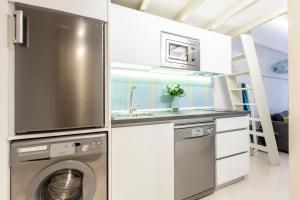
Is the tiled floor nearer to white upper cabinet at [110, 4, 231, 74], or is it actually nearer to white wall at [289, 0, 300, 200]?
white upper cabinet at [110, 4, 231, 74]

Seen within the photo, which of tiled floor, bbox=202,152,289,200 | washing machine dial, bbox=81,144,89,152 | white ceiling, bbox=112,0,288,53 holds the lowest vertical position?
tiled floor, bbox=202,152,289,200

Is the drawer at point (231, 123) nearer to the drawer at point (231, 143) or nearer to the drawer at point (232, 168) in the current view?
the drawer at point (231, 143)

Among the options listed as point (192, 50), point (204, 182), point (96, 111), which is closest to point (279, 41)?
point (192, 50)

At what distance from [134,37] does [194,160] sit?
4.70 feet

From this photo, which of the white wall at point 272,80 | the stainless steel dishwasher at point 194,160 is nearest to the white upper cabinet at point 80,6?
the stainless steel dishwasher at point 194,160

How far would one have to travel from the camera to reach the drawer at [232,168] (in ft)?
7.08

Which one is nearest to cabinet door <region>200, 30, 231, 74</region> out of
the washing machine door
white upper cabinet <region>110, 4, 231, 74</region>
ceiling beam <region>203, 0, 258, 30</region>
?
white upper cabinet <region>110, 4, 231, 74</region>

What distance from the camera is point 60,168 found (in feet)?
3.96

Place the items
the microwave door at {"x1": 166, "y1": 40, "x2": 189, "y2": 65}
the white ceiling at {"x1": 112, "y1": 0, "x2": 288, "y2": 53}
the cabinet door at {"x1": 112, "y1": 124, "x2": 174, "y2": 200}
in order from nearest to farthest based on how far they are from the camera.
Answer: the cabinet door at {"x1": 112, "y1": 124, "x2": 174, "y2": 200}
the microwave door at {"x1": 166, "y1": 40, "x2": 189, "y2": 65}
the white ceiling at {"x1": 112, "y1": 0, "x2": 288, "y2": 53}

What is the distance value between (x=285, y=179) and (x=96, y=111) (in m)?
2.73

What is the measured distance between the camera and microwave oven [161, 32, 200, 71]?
2.08m

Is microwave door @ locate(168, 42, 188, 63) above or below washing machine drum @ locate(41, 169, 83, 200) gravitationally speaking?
above

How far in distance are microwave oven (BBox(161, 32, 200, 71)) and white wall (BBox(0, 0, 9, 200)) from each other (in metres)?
1.41

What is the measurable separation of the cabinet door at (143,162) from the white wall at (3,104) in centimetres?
68
